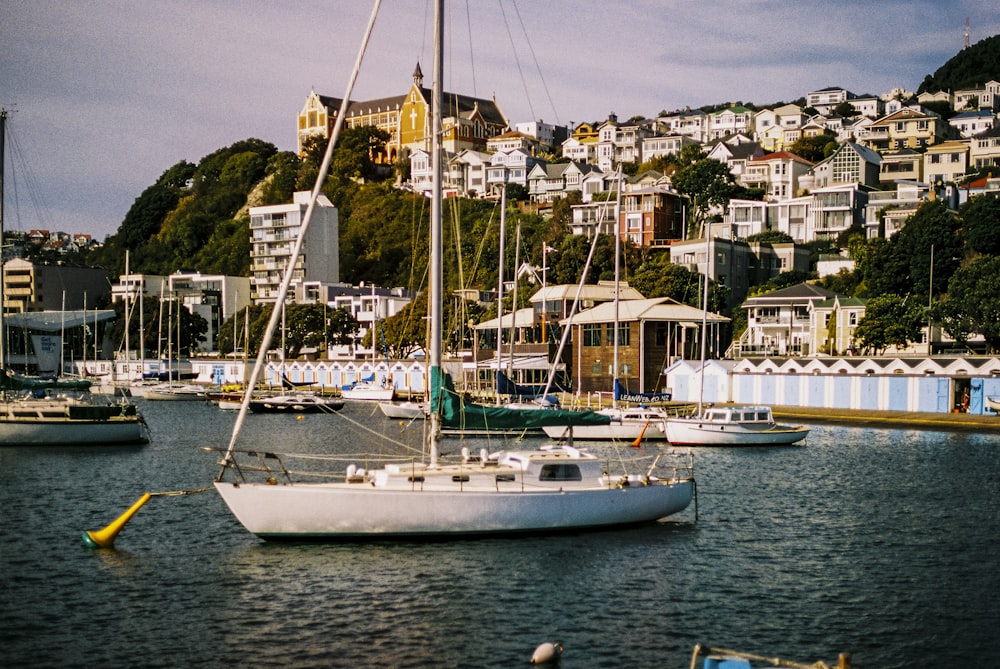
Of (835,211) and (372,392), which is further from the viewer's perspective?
(835,211)

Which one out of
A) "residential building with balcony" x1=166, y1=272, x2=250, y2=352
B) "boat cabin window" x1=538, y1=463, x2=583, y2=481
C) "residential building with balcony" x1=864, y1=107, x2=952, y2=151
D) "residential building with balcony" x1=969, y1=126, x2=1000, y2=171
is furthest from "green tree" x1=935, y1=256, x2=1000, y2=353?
"residential building with balcony" x1=166, y1=272, x2=250, y2=352

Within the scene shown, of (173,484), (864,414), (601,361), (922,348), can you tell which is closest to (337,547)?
(173,484)

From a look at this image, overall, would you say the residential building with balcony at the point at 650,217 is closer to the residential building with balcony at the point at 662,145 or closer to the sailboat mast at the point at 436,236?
the residential building with balcony at the point at 662,145

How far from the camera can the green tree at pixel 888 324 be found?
95.9 m

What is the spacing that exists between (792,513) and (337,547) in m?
18.7

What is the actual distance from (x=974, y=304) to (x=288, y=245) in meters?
124

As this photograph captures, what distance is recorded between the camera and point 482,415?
35750mm

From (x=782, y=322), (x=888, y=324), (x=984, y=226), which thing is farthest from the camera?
(x=782, y=322)

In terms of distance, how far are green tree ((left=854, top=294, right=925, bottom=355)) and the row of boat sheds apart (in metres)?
15.7

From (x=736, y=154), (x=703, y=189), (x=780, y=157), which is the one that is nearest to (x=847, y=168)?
(x=780, y=157)

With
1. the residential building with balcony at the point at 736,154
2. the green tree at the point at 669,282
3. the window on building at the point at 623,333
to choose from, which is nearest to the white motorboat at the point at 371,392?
the window on building at the point at 623,333

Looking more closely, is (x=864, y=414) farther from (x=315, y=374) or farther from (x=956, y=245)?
(x=315, y=374)

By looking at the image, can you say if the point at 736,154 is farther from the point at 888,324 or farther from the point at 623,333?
the point at 623,333

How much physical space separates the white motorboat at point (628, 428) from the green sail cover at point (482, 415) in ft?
63.3
